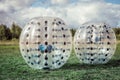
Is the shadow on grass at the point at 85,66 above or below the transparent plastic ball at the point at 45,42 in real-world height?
below

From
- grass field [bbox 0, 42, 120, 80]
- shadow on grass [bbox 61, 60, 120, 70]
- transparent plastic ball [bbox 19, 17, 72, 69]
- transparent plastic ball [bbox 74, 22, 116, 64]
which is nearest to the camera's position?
grass field [bbox 0, 42, 120, 80]

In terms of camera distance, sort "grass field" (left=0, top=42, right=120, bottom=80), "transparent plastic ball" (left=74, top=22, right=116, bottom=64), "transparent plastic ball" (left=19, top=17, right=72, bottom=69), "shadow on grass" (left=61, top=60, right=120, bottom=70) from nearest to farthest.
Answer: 1. "grass field" (left=0, top=42, right=120, bottom=80)
2. "transparent plastic ball" (left=19, top=17, right=72, bottom=69)
3. "shadow on grass" (left=61, top=60, right=120, bottom=70)
4. "transparent plastic ball" (left=74, top=22, right=116, bottom=64)

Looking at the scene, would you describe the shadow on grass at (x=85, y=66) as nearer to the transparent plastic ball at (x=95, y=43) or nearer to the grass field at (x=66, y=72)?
the grass field at (x=66, y=72)

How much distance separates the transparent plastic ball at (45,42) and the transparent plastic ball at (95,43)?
4.31 ft

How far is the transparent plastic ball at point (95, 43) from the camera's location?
12156mm

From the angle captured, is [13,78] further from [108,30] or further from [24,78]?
[108,30]

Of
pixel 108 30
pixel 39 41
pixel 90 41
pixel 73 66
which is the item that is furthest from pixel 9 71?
pixel 108 30

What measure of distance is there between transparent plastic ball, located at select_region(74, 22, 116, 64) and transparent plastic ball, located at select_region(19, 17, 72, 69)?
131 centimetres

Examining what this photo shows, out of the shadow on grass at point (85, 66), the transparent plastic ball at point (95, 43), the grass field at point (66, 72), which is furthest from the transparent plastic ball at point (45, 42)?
the transparent plastic ball at point (95, 43)

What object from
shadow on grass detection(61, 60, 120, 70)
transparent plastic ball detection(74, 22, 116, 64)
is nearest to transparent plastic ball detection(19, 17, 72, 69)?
shadow on grass detection(61, 60, 120, 70)

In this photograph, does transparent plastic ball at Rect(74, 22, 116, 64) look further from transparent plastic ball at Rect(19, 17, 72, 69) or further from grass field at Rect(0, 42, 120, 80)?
transparent plastic ball at Rect(19, 17, 72, 69)

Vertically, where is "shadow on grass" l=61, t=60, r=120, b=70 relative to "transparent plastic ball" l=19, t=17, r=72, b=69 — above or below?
below

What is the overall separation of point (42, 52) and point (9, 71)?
52.0 inches

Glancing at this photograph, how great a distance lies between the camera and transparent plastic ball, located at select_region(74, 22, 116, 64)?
39.9 feet
